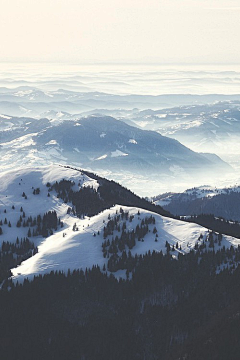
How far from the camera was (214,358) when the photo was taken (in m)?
199

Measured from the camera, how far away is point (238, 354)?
644ft

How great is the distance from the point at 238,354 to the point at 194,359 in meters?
14.7

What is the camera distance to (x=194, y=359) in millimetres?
198625

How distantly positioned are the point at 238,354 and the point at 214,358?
8.20 metres

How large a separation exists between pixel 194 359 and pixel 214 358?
6717 millimetres
